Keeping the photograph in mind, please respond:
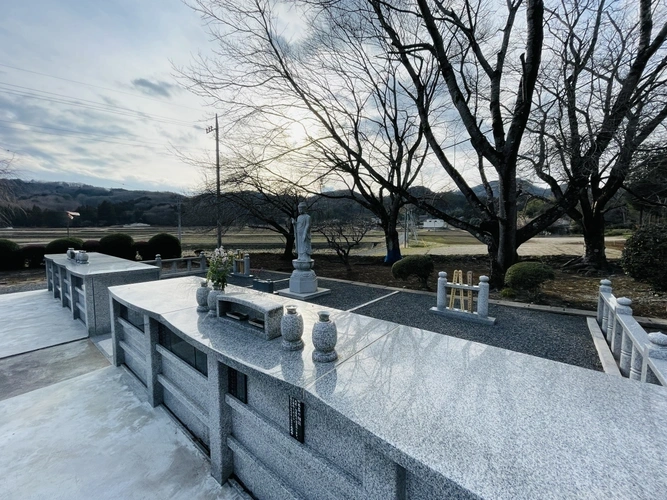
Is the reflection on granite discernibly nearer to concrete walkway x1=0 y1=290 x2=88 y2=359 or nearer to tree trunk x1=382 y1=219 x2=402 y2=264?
concrete walkway x1=0 y1=290 x2=88 y2=359

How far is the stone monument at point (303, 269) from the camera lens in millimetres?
8086

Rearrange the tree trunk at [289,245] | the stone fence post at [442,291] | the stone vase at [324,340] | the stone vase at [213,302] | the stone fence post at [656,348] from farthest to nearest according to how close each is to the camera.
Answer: the tree trunk at [289,245] < the stone fence post at [442,291] < the stone vase at [213,302] < the stone fence post at [656,348] < the stone vase at [324,340]

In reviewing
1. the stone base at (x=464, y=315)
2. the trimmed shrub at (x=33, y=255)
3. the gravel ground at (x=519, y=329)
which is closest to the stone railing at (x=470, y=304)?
the stone base at (x=464, y=315)

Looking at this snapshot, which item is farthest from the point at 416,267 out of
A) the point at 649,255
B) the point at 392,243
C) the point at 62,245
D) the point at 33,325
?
the point at 62,245

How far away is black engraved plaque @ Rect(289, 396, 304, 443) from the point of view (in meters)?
1.88

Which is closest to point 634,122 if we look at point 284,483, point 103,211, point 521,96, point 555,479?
point 521,96

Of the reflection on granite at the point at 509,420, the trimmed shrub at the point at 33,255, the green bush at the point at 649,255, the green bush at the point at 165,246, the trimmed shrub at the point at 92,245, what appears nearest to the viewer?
the reflection on granite at the point at 509,420

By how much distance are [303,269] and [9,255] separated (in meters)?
13.8

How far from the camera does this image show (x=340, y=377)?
1832mm

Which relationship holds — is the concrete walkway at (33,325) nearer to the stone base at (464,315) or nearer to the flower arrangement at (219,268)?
the flower arrangement at (219,268)

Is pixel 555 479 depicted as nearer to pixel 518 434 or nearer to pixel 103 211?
pixel 518 434

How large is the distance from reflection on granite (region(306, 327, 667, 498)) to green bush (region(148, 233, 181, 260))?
596 inches

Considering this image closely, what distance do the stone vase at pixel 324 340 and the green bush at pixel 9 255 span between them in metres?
17.1

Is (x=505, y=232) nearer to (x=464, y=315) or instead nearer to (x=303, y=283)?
(x=464, y=315)
